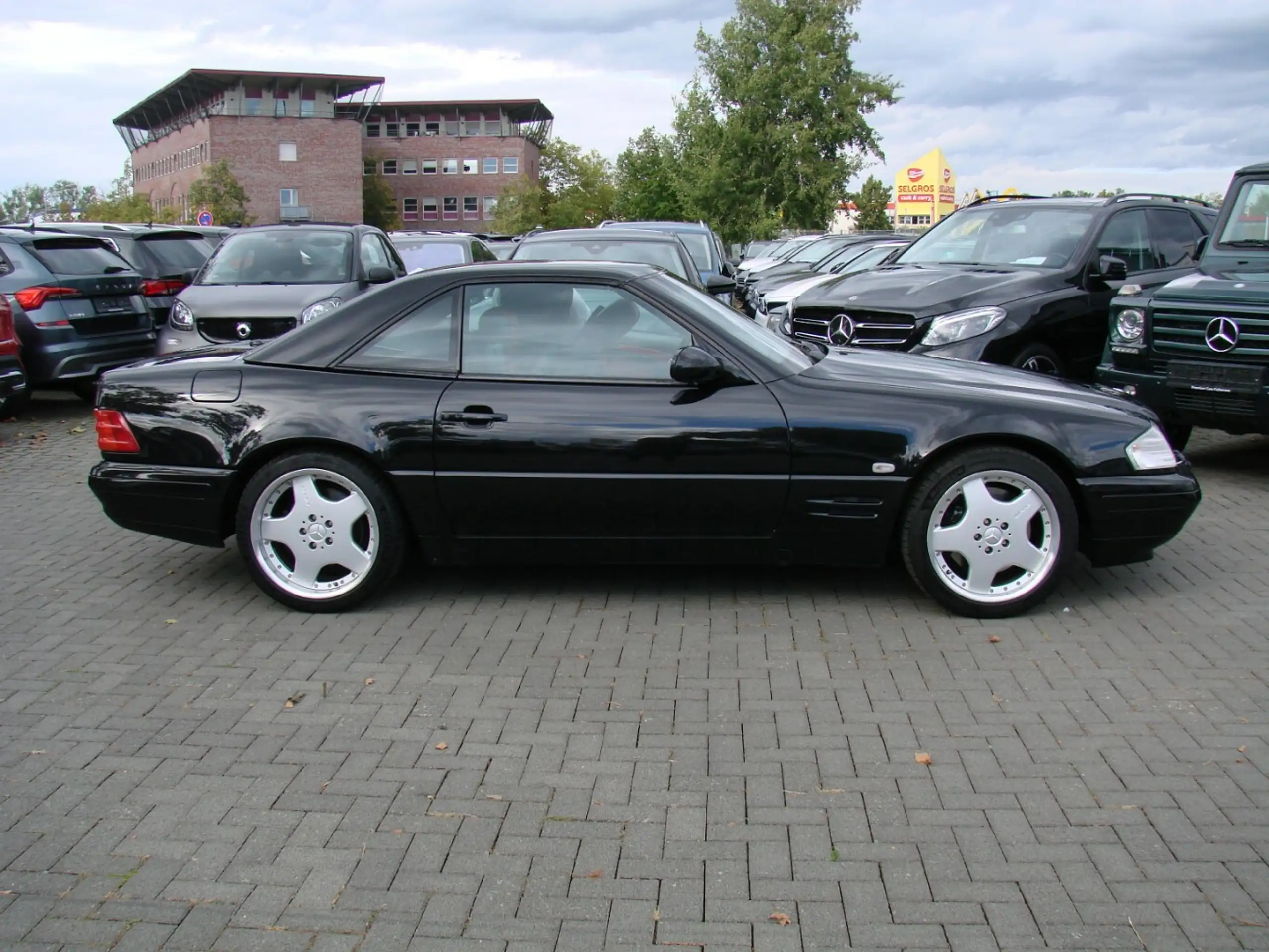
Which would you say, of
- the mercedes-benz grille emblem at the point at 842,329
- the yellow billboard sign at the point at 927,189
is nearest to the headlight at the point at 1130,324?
the mercedes-benz grille emblem at the point at 842,329

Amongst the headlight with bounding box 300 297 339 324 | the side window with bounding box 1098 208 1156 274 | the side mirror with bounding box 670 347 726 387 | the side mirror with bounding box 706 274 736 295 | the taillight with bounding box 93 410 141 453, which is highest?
the side window with bounding box 1098 208 1156 274

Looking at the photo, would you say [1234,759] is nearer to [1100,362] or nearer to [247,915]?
[247,915]

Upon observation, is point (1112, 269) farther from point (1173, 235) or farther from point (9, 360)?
point (9, 360)

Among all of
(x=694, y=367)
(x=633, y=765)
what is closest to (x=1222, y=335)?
(x=694, y=367)

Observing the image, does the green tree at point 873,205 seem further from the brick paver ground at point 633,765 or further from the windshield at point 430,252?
the brick paver ground at point 633,765

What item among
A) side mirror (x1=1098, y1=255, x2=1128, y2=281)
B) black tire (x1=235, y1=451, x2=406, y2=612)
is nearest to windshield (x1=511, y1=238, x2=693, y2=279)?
side mirror (x1=1098, y1=255, x2=1128, y2=281)

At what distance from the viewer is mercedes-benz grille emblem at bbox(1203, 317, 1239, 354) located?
796 cm

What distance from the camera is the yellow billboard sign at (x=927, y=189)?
66938mm

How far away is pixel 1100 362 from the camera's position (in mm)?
9258

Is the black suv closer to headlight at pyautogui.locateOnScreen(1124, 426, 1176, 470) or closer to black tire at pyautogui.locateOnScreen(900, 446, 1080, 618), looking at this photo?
headlight at pyautogui.locateOnScreen(1124, 426, 1176, 470)

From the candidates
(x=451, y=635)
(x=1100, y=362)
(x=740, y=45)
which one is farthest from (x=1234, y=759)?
(x=740, y=45)

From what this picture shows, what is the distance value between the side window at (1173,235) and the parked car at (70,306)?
9564mm

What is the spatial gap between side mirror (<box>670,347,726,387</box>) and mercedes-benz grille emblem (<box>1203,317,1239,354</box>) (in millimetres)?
4413

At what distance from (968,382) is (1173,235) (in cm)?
609
